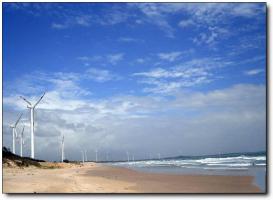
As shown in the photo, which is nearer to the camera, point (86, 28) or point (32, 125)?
point (86, 28)

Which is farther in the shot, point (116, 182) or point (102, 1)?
point (116, 182)

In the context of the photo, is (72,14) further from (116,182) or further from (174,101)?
(116,182)

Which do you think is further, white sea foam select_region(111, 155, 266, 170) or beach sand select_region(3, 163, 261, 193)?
white sea foam select_region(111, 155, 266, 170)

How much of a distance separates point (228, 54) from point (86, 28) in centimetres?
174

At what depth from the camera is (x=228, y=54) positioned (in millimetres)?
5020

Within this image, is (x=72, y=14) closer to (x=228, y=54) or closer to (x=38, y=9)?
(x=38, y=9)

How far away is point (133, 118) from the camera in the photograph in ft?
17.5

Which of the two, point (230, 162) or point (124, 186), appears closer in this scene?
point (124, 186)

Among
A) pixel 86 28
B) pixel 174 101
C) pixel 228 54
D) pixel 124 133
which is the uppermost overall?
pixel 86 28

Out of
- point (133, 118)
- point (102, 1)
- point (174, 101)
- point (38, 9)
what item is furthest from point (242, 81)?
point (38, 9)

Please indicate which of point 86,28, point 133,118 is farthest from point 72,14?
point 133,118

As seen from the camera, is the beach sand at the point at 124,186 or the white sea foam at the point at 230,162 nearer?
the beach sand at the point at 124,186

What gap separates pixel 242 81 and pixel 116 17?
1692 mm

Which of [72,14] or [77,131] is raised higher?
[72,14]
